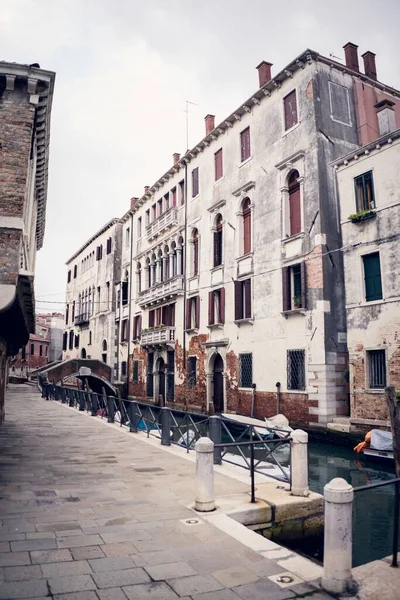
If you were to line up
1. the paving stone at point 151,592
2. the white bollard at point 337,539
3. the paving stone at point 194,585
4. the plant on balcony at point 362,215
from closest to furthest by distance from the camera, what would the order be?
the paving stone at point 151,592
the paving stone at point 194,585
the white bollard at point 337,539
the plant on balcony at point 362,215

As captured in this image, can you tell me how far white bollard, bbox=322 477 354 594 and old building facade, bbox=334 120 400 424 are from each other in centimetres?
1037

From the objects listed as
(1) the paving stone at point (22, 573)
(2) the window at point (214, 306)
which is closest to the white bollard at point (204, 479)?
(1) the paving stone at point (22, 573)

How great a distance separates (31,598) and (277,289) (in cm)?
1467

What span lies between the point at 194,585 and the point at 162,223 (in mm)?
24357

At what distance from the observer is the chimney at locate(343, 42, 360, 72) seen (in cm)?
1788

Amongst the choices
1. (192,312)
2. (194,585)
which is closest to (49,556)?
(194,585)

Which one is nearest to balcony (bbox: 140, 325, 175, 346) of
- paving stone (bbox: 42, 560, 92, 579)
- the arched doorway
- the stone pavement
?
the arched doorway

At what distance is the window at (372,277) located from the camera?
13.8 meters

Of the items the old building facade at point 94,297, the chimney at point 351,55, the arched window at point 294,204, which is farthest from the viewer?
the old building facade at point 94,297

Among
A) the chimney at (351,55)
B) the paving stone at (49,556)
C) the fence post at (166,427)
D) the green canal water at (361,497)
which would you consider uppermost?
the chimney at (351,55)

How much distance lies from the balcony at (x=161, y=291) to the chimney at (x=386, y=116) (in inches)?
449

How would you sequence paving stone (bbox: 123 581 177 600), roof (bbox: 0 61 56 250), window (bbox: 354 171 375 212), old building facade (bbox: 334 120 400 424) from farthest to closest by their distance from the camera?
window (bbox: 354 171 375 212), old building facade (bbox: 334 120 400 424), roof (bbox: 0 61 56 250), paving stone (bbox: 123 581 177 600)

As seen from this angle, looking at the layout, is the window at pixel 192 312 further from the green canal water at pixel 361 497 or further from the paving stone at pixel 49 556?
the paving stone at pixel 49 556

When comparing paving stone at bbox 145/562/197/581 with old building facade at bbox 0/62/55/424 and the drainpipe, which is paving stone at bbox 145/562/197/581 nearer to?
old building facade at bbox 0/62/55/424
